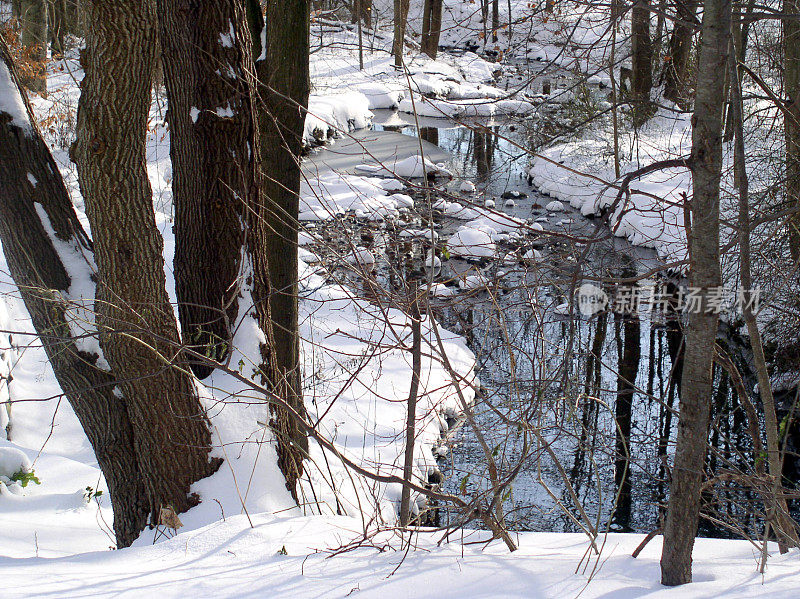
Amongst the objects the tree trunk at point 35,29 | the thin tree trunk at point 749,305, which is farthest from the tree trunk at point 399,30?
the tree trunk at point 35,29

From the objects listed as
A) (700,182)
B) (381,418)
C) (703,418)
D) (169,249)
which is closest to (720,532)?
(381,418)

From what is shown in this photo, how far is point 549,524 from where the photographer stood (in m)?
5.42

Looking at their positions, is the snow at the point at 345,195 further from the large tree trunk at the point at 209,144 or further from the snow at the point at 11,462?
the large tree trunk at the point at 209,144

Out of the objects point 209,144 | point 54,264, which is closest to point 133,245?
point 54,264

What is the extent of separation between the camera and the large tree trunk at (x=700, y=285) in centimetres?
205

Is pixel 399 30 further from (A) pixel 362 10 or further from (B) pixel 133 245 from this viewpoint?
(A) pixel 362 10

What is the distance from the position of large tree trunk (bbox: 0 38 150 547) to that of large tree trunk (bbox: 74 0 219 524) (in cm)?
20

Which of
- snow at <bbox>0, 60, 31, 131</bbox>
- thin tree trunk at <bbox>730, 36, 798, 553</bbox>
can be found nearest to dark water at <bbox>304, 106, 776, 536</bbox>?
thin tree trunk at <bbox>730, 36, 798, 553</bbox>

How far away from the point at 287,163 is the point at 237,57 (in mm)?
1071

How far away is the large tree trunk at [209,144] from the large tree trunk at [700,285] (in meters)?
2.20

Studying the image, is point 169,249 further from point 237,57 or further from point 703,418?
point 703,418

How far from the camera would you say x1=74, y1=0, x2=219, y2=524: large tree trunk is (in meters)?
3.29

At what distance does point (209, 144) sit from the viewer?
3.59 meters

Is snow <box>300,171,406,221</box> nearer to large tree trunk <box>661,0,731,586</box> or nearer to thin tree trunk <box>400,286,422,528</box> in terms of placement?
thin tree trunk <box>400,286,422,528</box>
